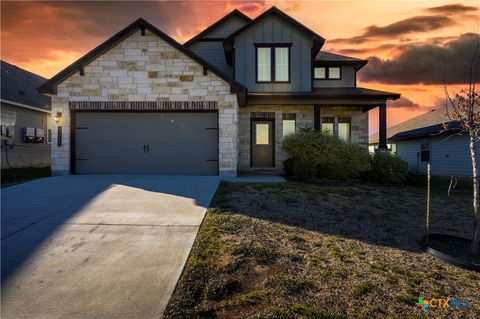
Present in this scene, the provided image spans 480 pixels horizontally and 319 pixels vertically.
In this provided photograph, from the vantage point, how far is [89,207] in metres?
6.11

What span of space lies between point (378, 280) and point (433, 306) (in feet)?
1.87

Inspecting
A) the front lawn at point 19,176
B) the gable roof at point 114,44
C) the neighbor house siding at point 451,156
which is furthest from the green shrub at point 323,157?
the front lawn at point 19,176

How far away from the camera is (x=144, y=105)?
10.7m

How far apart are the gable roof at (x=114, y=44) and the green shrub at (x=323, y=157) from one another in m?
3.14

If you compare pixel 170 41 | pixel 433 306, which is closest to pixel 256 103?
pixel 170 41

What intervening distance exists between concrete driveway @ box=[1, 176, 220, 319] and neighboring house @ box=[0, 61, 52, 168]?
10.6m

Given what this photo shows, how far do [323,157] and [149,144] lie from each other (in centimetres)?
678

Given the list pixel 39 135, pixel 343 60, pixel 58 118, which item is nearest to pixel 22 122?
pixel 39 135

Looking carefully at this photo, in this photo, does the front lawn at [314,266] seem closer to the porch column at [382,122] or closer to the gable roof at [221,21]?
the porch column at [382,122]

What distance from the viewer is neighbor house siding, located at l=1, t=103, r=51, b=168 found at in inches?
614

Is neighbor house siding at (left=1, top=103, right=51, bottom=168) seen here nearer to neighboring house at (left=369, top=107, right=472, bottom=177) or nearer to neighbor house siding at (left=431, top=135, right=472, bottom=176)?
neighboring house at (left=369, top=107, right=472, bottom=177)

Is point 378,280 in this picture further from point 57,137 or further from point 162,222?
point 57,137

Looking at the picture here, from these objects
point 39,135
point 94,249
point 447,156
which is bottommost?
point 94,249
